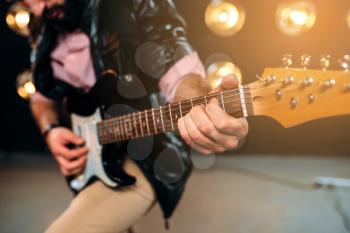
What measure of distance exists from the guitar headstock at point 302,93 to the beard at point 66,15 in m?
0.64

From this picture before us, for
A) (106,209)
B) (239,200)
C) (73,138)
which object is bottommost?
(239,200)

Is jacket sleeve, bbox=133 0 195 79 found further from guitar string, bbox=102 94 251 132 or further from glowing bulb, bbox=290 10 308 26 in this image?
glowing bulb, bbox=290 10 308 26

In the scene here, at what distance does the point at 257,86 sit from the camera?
0.60 meters

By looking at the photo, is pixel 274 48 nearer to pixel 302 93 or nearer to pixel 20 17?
pixel 302 93

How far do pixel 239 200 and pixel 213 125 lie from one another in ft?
2.92

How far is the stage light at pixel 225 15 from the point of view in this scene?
3.69ft

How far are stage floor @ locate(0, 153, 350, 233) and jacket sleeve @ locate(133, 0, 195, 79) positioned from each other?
647 millimetres

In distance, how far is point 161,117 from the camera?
767 millimetres

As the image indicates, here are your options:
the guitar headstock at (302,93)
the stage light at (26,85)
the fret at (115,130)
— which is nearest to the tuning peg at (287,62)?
the guitar headstock at (302,93)

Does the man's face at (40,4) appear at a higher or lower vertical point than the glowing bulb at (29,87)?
higher

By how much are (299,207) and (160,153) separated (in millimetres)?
654

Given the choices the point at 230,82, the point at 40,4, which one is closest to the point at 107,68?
the point at 40,4

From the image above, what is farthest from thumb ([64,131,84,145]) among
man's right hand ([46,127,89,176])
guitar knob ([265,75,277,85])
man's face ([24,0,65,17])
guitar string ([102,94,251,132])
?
guitar knob ([265,75,277,85])

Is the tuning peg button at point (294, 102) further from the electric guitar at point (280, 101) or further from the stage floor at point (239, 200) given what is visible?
the stage floor at point (239, 200)
